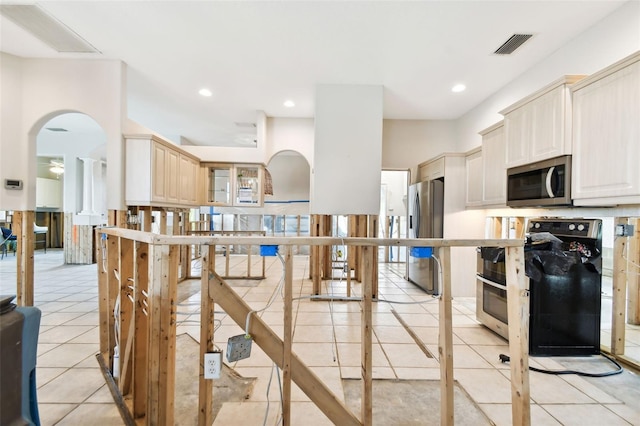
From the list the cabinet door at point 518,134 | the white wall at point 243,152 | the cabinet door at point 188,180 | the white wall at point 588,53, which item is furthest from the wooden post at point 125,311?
the white wall at point 588,53

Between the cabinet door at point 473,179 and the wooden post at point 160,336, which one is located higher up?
the cabinet door at point 473,179

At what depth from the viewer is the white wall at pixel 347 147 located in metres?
3.63

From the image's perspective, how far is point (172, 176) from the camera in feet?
12.9

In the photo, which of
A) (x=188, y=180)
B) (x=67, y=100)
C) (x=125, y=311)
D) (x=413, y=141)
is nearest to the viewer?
(x=125, y=311)

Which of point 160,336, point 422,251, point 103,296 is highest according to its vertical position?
point 422,251

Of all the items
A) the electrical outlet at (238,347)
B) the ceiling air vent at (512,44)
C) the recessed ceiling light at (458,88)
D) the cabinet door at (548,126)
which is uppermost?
the ceiling air vent at (512,44)

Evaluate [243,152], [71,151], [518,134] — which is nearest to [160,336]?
[518,134]

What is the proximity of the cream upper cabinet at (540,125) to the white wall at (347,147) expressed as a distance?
4.82 feet

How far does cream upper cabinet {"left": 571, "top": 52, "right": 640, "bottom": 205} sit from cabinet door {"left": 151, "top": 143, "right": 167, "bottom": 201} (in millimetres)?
4339

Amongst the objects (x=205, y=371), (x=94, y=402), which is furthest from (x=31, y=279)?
(x=205, y=371)

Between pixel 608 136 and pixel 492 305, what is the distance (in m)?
1.81

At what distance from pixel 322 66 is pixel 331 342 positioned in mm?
3081

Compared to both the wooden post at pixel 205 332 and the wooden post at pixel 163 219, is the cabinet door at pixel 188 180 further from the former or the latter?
the wooden post at pixel 205 332

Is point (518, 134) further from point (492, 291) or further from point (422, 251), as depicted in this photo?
point (422, 251)
